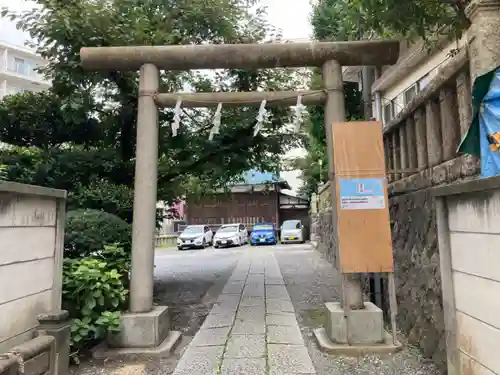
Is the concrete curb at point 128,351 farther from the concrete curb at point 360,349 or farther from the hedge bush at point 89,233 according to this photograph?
the concrete curb at point 360,349

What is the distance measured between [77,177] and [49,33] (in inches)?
93.9

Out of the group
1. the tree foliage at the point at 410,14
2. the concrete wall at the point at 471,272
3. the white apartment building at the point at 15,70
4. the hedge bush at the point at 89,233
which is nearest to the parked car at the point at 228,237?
the hedge bush at the point at 89,233

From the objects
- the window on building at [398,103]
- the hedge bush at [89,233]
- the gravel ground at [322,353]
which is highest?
the window on building at [398,103]

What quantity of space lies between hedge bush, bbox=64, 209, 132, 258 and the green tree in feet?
2.63

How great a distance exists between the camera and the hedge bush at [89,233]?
5.20 m

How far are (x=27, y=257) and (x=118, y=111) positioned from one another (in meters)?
4.57

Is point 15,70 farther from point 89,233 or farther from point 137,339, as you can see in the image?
point 137,339

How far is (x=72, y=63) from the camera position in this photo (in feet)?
20.2

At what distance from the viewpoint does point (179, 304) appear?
7.07m

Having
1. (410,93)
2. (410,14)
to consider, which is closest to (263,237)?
(410,93)

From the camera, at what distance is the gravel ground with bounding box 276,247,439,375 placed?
3.95 m

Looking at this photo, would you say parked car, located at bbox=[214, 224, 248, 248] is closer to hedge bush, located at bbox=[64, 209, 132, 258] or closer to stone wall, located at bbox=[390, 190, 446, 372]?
hedge bush, located at bbox=[64, 209, 132, 258]

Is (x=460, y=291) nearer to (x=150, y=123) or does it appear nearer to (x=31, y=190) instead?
(x=31, y=190)

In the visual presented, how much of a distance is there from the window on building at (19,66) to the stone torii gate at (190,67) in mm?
39635
